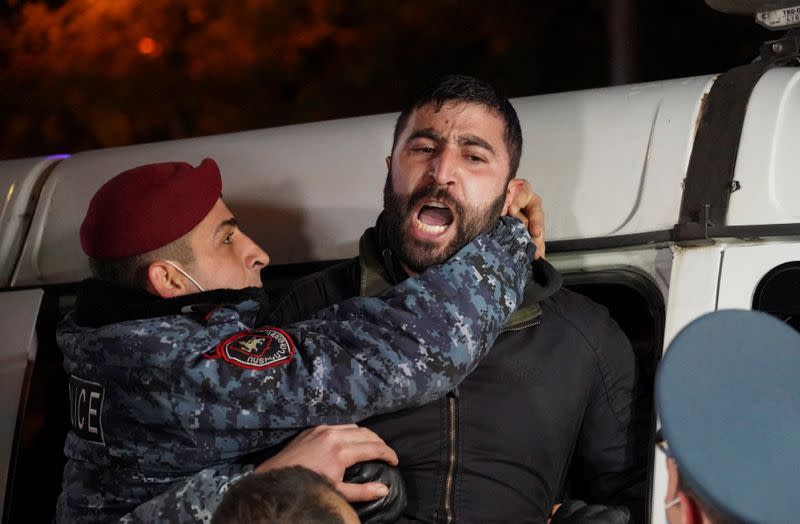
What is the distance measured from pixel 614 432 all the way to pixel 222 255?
1.11 m

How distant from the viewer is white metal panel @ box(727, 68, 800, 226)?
2.88 meters

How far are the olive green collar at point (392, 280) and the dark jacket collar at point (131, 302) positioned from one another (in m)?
0.31

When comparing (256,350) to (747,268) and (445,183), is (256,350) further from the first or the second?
(747,268)

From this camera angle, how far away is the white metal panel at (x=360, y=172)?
3102 mm

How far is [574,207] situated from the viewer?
317cm

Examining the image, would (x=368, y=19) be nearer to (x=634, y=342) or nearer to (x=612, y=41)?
(x=612, y=41)

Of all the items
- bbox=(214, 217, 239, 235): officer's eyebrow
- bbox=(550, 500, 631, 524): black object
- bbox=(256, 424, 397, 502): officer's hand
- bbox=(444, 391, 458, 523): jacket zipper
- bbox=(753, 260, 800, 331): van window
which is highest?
bbox=(214, 217, 239, 235): officer's eyebrow

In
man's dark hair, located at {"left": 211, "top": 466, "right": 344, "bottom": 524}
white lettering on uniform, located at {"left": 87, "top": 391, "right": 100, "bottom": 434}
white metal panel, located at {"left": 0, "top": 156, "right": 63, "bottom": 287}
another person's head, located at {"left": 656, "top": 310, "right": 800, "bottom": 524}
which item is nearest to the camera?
another person's head, located at {"left": 656, "top": 310, "right": 800, "bottom": 524}

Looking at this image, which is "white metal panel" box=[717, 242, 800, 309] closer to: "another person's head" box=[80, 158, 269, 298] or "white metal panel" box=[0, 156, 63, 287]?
"another person's head" box=[80, 158, 269, 298]

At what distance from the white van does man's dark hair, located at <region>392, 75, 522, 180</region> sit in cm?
14

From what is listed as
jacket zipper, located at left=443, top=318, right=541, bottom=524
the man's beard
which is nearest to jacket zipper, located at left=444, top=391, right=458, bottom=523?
jacket zipper, located at left=443, top=318, right=541, bottom=524

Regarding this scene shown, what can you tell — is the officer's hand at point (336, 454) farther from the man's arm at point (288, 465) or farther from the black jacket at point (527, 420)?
the black jacket at point (527, 420)

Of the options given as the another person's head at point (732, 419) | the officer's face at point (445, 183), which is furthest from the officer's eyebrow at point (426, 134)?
the another person's head at point (732, 419)

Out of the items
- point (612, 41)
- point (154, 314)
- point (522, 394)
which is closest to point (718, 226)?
point (522, 394)
